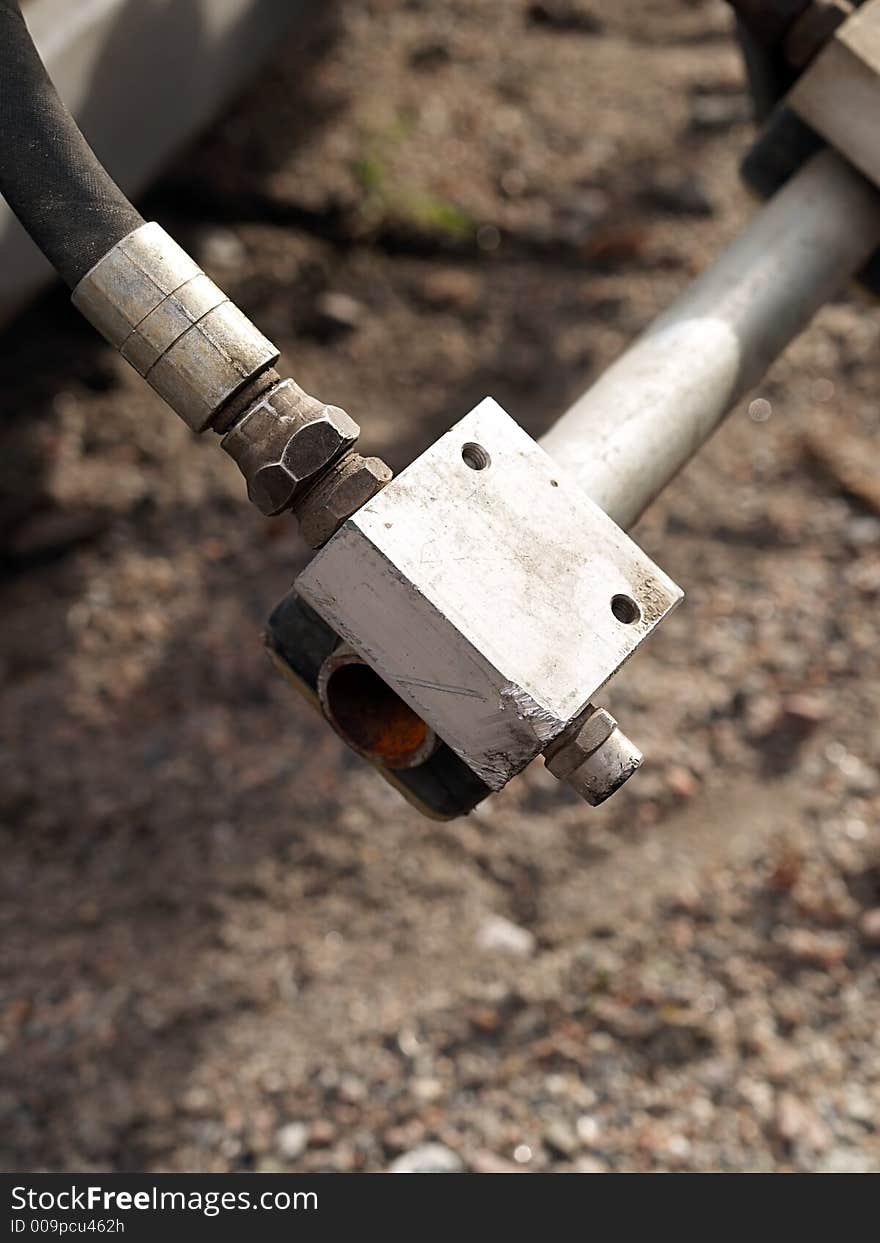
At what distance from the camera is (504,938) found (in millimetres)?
1549

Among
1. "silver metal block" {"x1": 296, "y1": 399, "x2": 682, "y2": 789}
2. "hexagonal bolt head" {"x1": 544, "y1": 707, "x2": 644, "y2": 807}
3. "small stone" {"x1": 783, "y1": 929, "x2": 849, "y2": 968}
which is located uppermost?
A: "silver metal block" {"x1": 296, "y1": 399, "x2": 682, "y2": 789}

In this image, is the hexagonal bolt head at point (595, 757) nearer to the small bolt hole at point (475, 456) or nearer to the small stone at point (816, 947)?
the small bolt hole at point (475, 456)

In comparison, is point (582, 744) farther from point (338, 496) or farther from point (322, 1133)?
point (322, 1133)

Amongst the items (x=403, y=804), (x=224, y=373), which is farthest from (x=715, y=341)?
(x=403, y=804)

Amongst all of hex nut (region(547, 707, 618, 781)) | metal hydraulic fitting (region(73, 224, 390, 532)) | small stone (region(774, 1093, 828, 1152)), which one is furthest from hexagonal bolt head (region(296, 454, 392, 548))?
small stone (region(774, 1093, 828, 1152))

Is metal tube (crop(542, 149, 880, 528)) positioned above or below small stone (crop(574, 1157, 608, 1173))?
above

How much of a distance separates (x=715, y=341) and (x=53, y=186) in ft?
1.97

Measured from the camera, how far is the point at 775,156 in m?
1.33

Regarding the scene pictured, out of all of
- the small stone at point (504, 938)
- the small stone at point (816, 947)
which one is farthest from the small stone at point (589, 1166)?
the small stone at point (816, 947)

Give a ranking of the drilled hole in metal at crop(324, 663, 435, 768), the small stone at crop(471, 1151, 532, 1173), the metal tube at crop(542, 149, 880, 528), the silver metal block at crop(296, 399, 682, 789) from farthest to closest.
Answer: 1. the small stone at crop(471, 1151, 532, 1173)
2. the metal tube at crop(542, 149, 880, 528)
3. the drilled hole in metal at crop(324, 663, 435, 768)
4. the silver metal block at crop(296, 399, 682, 789)

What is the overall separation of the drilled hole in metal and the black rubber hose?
36cm

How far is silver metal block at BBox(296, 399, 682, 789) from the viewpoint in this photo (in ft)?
2.48

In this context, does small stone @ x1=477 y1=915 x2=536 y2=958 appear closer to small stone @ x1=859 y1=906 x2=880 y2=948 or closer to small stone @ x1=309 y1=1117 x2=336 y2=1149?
small stone @ x1=309 y1=1117 x2=336 y2=1149

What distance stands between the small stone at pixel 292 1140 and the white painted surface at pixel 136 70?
116 centimetres
